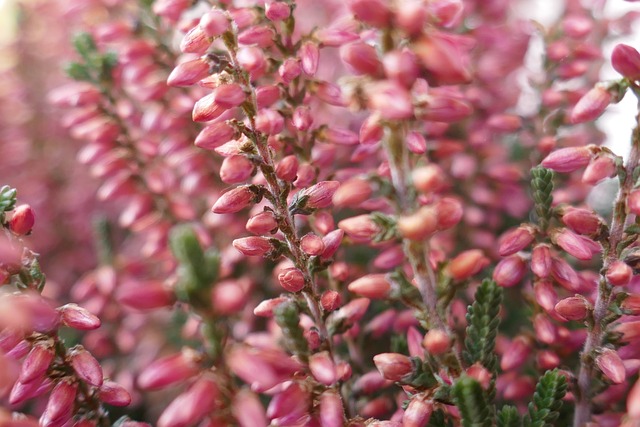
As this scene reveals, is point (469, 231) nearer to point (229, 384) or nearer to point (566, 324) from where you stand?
point (566, 324)

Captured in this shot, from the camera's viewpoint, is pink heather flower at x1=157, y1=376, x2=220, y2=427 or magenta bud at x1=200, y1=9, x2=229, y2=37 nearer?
pink heather flower at x1=157, y1=376, x2=220, y2=427

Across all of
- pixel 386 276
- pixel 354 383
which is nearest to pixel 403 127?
pixel 386 276

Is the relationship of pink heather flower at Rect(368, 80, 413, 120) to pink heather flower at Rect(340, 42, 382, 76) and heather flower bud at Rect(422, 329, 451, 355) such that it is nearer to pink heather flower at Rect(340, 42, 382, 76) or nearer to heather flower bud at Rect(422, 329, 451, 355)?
pink heather flower at Rect(340, 42, 382, 76)

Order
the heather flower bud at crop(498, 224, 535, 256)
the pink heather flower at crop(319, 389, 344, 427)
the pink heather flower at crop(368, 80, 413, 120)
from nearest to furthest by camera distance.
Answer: the pink heather flower at crop(368, 80, 413, 120) → the pink heather flower at crop(319, 389, 344, 427) → the heather flower bud at crop(498, 224, 535, 256)

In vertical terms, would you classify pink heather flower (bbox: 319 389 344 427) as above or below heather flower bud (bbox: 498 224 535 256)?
below

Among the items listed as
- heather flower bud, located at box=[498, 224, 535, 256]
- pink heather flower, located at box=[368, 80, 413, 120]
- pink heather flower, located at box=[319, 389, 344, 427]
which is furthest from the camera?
heather flower bud, located at box=[498, 224, 535, 256]

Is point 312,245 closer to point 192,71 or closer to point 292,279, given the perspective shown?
point 292,279

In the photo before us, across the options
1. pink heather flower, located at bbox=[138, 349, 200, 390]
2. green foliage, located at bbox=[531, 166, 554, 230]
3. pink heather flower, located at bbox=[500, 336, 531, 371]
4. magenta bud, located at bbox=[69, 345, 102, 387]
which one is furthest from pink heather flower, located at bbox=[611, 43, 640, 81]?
magenta bud, located at bbox=[69, 345, 102, 387]

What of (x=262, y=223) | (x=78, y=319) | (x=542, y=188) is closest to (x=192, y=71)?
(x=262, y=223)

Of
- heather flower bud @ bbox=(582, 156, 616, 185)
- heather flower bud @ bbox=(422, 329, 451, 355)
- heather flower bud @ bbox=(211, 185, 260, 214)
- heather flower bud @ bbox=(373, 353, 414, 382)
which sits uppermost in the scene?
heather flower bud @ bbox=(211, 185, 260, 214)
